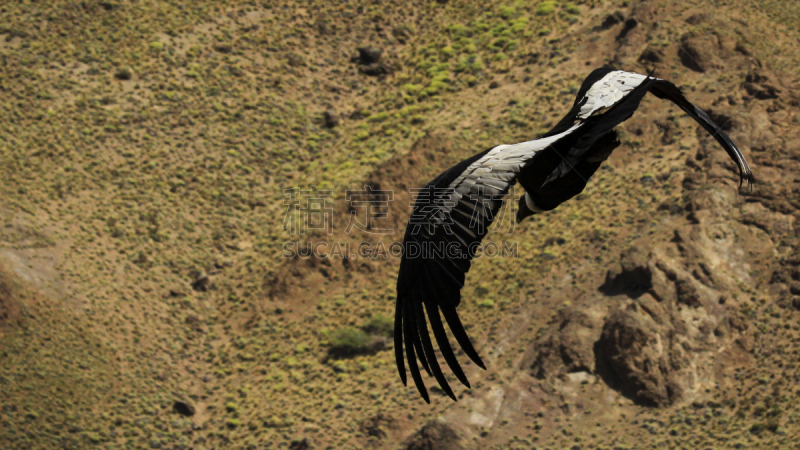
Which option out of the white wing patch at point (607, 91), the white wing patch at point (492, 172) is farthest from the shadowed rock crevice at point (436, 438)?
the white wing patch at point (492, 172)

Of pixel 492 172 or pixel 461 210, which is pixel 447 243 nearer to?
pixel 461 210

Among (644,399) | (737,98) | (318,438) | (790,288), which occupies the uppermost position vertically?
(737,98)

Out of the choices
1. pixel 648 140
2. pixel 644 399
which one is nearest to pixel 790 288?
pixel 644 399

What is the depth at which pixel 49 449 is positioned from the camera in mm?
33469

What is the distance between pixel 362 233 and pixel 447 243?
112ft

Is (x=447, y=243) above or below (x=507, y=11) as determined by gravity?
above

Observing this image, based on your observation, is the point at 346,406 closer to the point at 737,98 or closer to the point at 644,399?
the point at 644,399

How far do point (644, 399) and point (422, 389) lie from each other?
2445 cm

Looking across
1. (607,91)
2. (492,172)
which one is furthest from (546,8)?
(492,172)

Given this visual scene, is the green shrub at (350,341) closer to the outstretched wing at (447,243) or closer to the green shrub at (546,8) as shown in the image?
the outstretched wing at (447,243)

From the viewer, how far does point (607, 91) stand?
1370cm

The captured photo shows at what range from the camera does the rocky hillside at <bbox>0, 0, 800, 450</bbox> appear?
3356 cm

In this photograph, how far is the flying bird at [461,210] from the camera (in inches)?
406

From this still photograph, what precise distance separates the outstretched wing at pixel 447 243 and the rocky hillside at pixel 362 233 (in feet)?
71.8
